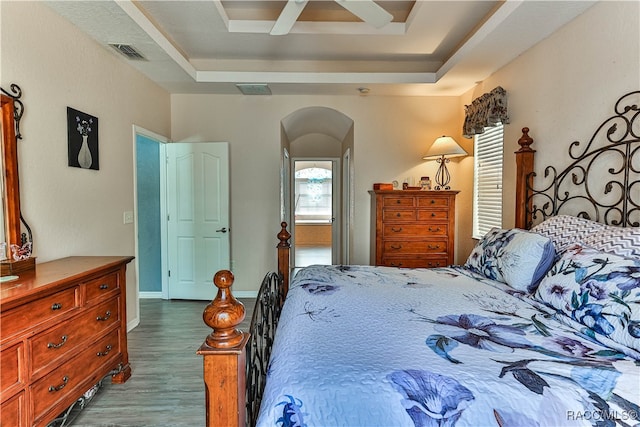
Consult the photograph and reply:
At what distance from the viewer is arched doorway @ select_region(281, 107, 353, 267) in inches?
193

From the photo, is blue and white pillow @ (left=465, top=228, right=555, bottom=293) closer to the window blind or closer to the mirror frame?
the window blind

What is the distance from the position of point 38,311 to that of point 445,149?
150 inches

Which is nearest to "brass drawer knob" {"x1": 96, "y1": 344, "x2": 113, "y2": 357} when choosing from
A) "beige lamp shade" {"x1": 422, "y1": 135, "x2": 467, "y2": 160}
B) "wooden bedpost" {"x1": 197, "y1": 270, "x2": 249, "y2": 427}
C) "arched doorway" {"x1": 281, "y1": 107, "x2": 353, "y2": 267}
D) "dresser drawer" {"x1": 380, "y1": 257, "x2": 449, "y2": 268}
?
"wooden bedpost" {"x1": 197, "y1": 270, "x2": 249, "y2": 427}

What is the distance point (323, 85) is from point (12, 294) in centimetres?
340

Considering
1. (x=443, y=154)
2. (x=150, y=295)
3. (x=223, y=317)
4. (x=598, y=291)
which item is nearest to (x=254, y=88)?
(x=443, y=154)

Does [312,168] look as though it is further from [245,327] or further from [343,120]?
[245,327]

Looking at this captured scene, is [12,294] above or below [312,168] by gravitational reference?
below

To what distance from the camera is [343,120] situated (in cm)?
472

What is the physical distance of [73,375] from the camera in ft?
6.30

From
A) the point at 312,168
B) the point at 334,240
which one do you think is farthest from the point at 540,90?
the point at 312,168

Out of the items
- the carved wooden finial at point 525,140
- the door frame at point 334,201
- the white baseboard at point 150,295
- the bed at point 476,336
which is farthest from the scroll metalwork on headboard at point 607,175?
the white baseboard at point 150,295

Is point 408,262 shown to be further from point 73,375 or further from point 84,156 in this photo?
point 84,156

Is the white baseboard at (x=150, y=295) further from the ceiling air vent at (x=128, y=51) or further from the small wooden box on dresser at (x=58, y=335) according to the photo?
the ceiling air vent at (x=128, y=51)

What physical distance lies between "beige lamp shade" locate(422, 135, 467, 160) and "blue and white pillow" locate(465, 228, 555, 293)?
5.92ft
